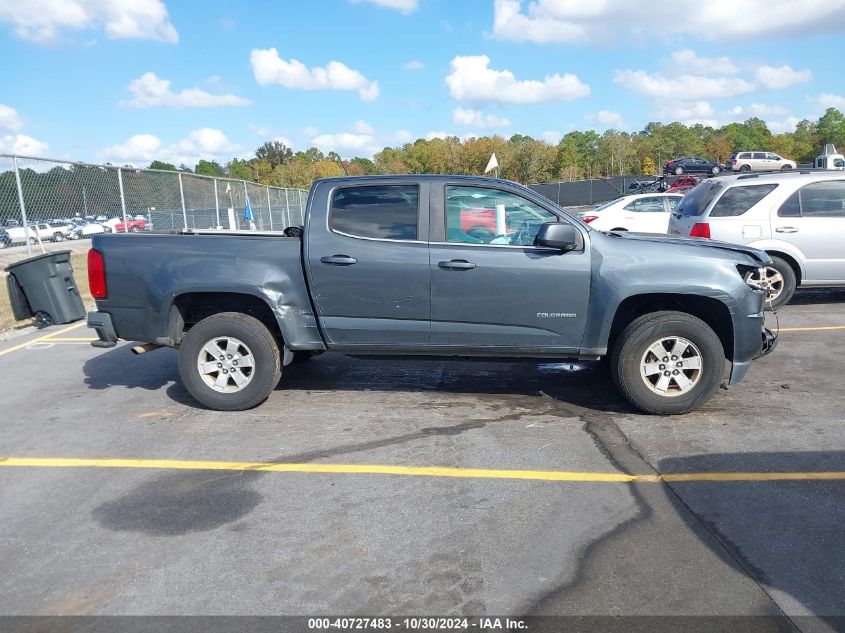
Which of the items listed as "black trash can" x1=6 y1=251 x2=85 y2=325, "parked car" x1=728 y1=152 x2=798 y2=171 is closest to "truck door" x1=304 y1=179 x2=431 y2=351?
"black trash can" x1=6 y1=251 x2=85 y2=325

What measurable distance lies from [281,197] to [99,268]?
26.6 meters

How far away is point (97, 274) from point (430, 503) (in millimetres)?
3560

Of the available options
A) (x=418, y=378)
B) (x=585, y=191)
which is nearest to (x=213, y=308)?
(x=418, y=378)

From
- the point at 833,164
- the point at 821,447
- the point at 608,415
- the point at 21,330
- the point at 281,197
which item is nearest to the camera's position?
the point at 821,447

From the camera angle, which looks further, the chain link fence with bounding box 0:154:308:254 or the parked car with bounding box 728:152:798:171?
the parked car with bounding box 728:152:798:171

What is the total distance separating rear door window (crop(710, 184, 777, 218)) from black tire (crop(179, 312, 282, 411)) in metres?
6.63

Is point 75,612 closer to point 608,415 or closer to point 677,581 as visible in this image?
point 677,581

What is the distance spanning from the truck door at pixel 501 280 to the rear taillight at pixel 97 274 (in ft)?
9.10

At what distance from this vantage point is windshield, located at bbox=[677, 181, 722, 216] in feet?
31.6

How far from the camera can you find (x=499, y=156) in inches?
2311

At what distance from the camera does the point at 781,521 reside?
12.4ft

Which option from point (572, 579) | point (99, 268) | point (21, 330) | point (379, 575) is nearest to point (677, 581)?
point (572, 579)

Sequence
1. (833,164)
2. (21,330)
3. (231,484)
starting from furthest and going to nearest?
(833,164)
(21,330)
(231,484)

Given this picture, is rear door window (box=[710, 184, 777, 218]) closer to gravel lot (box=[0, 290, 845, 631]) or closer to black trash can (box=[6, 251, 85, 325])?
gravel lot (box=[0, 290, 845, 631])
